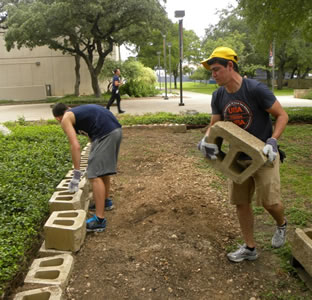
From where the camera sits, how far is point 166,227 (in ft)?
12.1

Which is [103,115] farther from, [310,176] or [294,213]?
[310,176]

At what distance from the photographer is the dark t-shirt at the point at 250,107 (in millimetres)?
2637

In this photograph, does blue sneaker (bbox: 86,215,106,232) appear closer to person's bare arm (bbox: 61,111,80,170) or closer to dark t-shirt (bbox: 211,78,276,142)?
person's bare arm (bbox: 61,111,80,170)

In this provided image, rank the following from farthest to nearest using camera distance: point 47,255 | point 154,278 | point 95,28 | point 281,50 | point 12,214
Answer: point 281,50 < point 95,28 < point 12,214 < point 47,255 < point 154,278

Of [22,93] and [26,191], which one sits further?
[22,93]

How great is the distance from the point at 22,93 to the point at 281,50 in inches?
984

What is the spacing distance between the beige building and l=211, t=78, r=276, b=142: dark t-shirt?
2715cm

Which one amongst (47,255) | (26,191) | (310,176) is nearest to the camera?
(47,255)

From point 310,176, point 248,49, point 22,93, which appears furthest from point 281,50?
point 310,176

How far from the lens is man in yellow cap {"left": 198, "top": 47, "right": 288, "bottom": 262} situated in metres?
2.63

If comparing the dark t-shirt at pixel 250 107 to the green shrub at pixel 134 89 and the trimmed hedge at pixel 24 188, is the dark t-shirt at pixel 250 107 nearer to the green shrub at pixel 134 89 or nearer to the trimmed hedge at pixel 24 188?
the trimmed hedge at pixel 24 188

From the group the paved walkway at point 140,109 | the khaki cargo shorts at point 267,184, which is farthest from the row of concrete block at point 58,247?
the paved walkway at point 140,109

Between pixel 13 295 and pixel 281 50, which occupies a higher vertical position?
pixel 281 50

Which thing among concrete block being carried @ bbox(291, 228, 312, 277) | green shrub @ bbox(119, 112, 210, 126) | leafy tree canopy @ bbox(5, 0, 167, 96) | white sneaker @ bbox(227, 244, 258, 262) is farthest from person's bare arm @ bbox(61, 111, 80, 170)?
leafy tree canopy @ bbox(5, 0, 167, 96)
